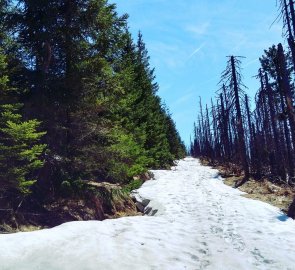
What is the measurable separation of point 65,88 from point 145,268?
783cm

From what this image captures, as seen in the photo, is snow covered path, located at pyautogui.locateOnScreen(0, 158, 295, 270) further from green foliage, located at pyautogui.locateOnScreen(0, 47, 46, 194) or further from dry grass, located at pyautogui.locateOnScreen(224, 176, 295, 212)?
dry grass, located at pyautogui.locateOnScreen(224, 176, 295, 212)

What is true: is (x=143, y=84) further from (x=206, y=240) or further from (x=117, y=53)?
(x=206, y=240)

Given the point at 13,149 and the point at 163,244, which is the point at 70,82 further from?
the point at 163,244

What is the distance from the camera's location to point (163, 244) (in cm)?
894

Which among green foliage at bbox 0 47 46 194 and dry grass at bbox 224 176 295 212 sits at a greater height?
green foliage at bbox 0 47 46 194

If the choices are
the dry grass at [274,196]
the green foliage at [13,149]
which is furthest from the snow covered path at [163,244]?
the dry grass at [274,196]

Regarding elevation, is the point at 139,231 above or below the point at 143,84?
below

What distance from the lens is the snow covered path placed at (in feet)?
24.4

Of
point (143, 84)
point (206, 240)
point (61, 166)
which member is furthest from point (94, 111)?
point (143, 84)

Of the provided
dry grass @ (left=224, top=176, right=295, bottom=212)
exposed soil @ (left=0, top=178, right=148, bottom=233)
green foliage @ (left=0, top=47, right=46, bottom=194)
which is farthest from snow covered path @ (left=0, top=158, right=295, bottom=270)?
dry grass @ (left=224, top=176, right=295, bottom=212)

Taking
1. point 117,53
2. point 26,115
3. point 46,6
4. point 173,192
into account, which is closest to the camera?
point 26,115

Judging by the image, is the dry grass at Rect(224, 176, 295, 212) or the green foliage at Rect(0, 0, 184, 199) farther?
the dry grass at Rect(224, 176, 295, 212)

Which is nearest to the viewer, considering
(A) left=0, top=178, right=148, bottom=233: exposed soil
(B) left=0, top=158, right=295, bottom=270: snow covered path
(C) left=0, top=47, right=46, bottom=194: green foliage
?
(B) left=0, top=158, right=295, bottom=270: snow covered path

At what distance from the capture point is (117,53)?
15.5 m
